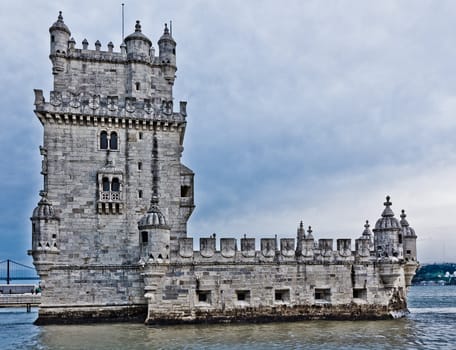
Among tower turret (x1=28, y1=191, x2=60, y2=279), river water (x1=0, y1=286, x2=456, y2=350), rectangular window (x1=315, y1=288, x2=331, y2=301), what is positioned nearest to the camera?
river water (x1=0, y1=286, x2=456, y2=350)

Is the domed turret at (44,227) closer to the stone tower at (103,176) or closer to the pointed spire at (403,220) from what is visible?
the stone tower at (103,176)

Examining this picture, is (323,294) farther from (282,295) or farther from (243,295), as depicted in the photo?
(243,295)

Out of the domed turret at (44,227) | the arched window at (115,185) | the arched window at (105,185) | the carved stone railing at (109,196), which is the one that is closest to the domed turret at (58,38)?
the arched window at (105,185)

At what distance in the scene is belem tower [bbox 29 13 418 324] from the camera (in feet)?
88.7

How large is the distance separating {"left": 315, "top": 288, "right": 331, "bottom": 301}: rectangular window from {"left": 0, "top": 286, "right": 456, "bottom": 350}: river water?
148 centimetres

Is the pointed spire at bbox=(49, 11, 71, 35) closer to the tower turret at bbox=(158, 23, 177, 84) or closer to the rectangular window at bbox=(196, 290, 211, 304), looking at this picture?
the tower turret at bbox=(158, 23, 177, 84)

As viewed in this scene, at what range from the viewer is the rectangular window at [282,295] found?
27811 millimetres

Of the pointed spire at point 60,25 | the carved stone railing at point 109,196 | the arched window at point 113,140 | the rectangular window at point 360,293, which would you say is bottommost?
the rectangular window at point 360,293

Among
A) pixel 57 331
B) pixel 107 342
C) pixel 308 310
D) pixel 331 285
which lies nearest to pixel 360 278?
pixel 331 285

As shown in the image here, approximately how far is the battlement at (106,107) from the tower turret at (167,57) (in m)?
2.05

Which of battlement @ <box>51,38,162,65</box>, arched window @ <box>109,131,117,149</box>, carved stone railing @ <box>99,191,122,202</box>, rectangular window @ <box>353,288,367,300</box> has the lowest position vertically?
rectangular window @ <box>353,288,367,300</box>

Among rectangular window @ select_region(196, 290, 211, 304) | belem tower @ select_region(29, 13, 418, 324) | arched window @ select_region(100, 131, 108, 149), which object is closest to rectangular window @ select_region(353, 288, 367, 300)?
belem tower @ select_region(29, 13, 418, 324)

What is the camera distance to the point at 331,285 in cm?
2822

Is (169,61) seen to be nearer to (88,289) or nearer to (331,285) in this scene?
(88,289)
